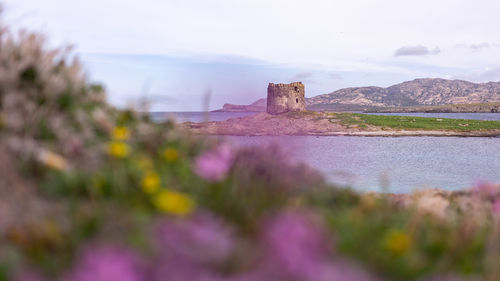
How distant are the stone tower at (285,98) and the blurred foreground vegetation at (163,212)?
53563 millimetres

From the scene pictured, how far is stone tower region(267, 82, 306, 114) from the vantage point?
191 ft

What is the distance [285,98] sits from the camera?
58219 millimetres

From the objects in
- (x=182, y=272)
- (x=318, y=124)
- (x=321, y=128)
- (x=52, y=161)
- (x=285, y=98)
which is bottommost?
(x=321, y=128)

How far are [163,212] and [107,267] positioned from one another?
3.66 feet

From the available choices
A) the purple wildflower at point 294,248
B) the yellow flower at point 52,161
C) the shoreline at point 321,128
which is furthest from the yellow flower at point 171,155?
the shoreline at point 321,128

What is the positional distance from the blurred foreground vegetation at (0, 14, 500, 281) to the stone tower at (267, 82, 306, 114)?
53.6 metres

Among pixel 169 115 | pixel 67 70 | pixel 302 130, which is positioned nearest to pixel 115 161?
pixel 169 115

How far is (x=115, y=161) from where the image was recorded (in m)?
3.32

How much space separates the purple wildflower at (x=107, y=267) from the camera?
137cm

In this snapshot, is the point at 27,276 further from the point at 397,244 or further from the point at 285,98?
the point at 285,98

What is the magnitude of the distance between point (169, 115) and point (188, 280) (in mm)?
3628

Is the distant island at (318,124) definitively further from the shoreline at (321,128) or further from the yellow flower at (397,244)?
the yellow flower at (397,244)

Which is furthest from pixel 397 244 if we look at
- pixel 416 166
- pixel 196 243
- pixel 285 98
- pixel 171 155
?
pixel 285 98

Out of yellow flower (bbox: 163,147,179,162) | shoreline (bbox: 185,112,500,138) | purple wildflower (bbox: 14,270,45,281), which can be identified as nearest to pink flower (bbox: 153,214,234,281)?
purple wildflower (bbox: 14,270,45,281)
